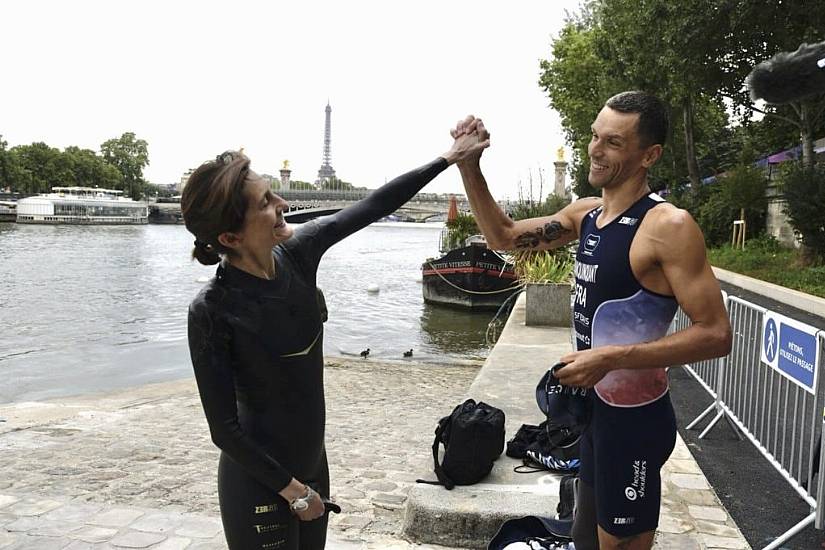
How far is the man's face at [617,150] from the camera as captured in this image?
2268 millimetres

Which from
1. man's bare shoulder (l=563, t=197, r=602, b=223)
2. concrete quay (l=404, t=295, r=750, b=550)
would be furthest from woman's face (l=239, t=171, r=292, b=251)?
concrete quay (l=404, t=295, r=750, b=550)

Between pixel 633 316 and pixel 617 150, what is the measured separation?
1.82 ft

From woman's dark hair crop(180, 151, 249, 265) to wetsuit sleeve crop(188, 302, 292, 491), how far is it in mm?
228

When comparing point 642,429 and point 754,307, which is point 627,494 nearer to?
point 642,429

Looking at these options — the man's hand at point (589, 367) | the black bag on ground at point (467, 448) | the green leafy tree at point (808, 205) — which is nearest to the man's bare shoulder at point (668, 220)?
the man's hand at point (589, 367)

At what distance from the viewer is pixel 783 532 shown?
397 cm

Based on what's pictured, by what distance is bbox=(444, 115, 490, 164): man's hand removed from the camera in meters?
2.73

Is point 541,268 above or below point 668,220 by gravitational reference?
below

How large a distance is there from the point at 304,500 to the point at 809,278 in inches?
693

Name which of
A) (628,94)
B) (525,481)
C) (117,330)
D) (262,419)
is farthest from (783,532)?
(117,330)

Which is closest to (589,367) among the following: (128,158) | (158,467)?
(158,467)

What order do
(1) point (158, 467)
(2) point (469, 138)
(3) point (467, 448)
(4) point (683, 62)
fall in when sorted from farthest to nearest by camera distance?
1. (4) point (683, 62)
2. (1) point (158, 467)
3. (3) point (467, 448)
4. (2) point (469, 138)

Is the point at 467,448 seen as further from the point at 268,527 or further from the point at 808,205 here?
the point at 808,205

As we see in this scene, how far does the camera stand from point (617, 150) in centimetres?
229
